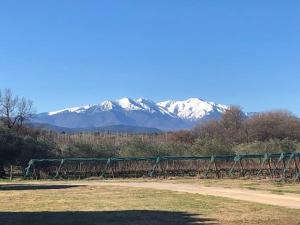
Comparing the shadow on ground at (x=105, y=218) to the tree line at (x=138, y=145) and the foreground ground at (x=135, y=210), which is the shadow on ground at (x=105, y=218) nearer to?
the foreground ground at (x=135, y=210)

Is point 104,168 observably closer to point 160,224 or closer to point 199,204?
point 199,204

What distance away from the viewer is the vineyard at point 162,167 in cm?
4512

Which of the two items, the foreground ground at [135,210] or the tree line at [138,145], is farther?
the tree line at [138,145]

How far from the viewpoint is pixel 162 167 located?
47812 mm

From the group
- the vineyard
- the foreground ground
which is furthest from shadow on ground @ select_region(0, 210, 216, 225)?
the vineyard

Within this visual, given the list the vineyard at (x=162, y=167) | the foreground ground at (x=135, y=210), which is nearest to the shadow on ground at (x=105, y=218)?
the foreground ground at (x=135, y=210)

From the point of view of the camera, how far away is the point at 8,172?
48594 millimetres

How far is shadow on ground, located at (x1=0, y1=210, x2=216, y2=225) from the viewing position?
17.4 m

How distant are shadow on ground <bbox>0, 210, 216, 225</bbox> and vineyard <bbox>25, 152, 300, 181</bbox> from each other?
972 inches

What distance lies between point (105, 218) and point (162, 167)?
29.6 m

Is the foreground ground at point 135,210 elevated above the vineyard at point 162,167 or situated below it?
below

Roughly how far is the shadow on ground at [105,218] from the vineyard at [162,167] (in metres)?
24.7

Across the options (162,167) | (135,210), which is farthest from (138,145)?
(135,210)

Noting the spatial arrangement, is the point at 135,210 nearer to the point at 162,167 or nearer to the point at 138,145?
the point at 162,167
